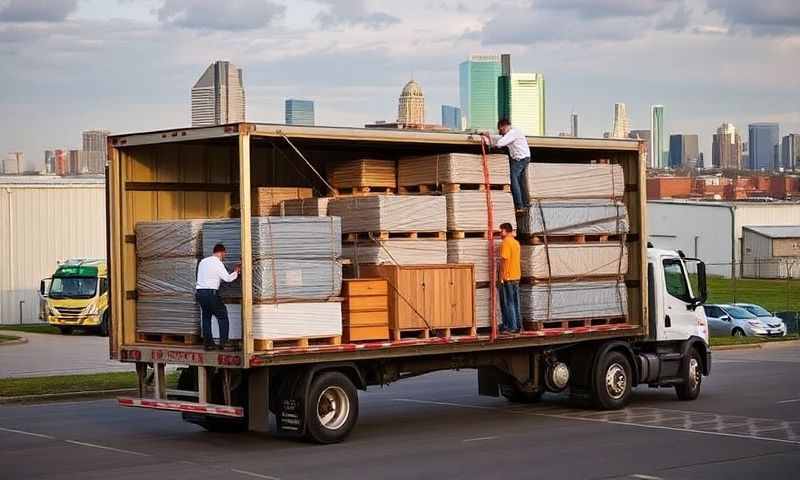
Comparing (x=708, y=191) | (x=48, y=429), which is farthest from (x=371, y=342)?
(x=708, y=191)

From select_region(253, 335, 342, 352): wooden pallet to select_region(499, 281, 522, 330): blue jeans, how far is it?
2888mm

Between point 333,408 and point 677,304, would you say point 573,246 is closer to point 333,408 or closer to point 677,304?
point 677,304

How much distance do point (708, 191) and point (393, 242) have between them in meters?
138

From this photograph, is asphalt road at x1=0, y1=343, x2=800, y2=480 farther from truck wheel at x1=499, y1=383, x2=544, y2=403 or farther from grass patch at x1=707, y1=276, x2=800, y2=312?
grass patch at x1=707, y1=276, x2=800, y2=312

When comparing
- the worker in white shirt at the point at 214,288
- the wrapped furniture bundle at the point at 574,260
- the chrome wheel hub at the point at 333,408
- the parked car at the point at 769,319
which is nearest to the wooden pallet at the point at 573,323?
the wrapped furniture bundle at the point at 574,260

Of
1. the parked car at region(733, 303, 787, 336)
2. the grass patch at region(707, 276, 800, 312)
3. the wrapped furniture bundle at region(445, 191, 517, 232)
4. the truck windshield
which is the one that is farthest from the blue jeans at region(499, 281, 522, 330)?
the grass patch at region(707, 276, 800, 312)

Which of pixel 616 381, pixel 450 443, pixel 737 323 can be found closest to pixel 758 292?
pixel 737 323

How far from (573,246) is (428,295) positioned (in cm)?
296

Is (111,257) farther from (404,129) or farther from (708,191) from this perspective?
(708,191)

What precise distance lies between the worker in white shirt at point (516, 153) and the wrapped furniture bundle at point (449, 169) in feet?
0.61

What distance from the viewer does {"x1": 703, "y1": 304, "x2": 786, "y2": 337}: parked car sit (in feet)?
138

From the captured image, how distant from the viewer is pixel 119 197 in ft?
56.4

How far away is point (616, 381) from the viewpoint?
786 inches

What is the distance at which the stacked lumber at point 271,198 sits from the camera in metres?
17.5
